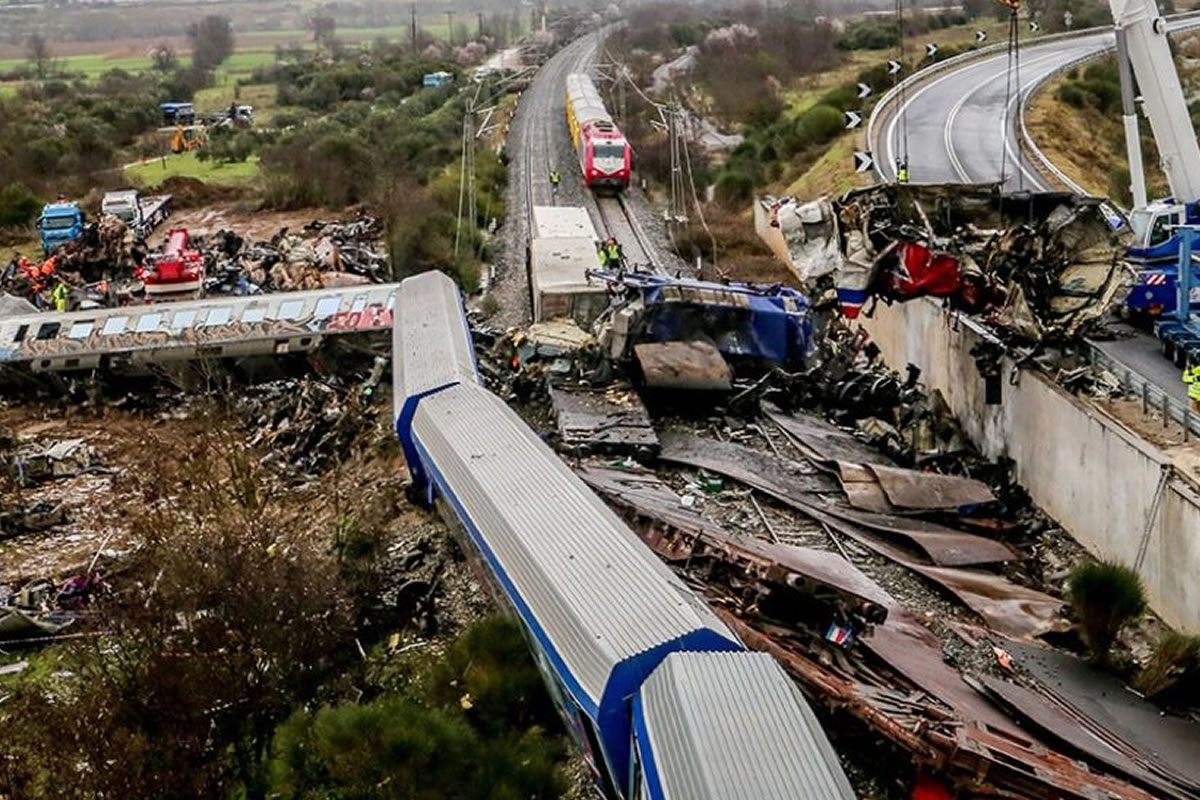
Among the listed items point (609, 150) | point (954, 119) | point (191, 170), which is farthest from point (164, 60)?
point (954, 119)

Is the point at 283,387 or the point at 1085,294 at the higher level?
the point at 1085,294

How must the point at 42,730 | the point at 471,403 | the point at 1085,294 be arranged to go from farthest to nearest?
the point at 1085,294 → the point at 471,403 → the point at 42,730

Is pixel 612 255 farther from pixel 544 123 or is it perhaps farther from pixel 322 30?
pixel 322 30

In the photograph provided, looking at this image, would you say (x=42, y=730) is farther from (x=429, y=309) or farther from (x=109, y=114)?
(x=109, y=114)

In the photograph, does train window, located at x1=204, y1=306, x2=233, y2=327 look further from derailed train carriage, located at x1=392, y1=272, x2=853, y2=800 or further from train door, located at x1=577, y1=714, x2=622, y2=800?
train door, located at x1=577, y1=714, x2=622, y2=800

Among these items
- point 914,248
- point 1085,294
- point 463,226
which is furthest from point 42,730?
point 463,226

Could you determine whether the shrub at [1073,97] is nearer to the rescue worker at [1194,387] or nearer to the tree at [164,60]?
the rescue worker at [1194,387]

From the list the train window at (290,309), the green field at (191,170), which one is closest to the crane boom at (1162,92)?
the train window at (290,309)
